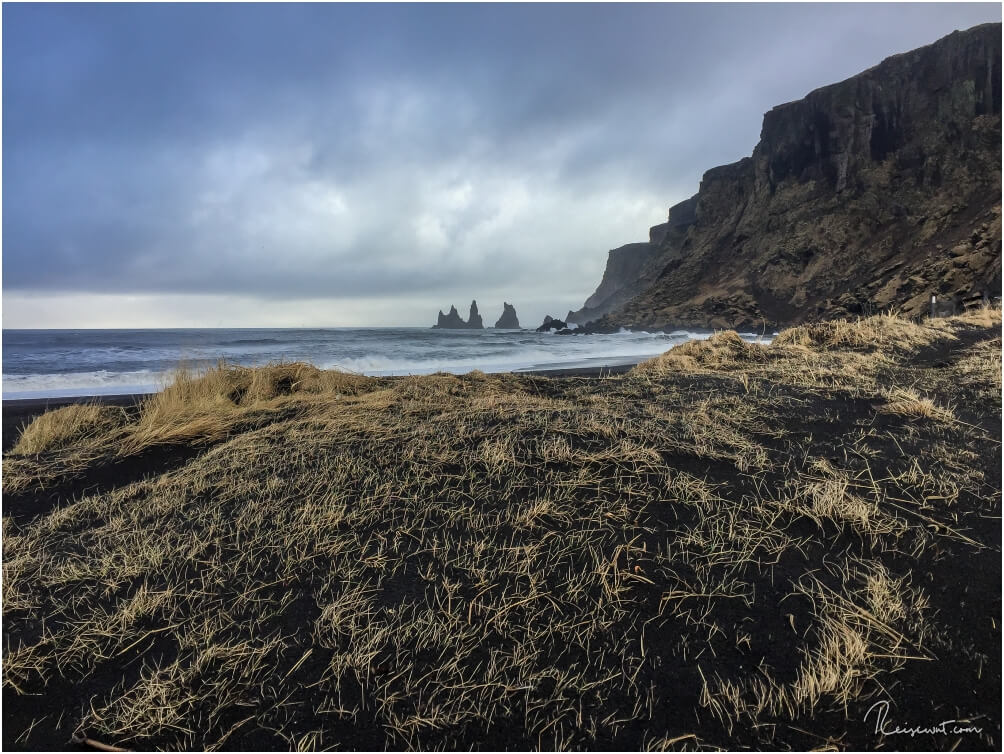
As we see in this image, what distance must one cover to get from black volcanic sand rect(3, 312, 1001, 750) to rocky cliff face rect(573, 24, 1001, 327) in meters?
34.6

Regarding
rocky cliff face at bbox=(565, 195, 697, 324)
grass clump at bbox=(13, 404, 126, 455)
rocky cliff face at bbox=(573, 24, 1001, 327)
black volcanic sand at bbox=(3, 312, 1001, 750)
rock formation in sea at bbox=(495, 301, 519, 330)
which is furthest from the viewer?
rock formation in sea at bbox=(495, 301, 519, 330)

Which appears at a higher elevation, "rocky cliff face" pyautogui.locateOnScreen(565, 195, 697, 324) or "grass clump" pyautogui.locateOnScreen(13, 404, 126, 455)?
"rocky cliff face" pyautogui.locateOnScreen(565, 195, 697, 324)

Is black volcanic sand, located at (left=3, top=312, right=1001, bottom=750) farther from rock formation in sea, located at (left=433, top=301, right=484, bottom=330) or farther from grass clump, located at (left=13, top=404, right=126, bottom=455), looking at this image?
rock formation in sea, located at (left=433, top=301, right=484, bottom=330)

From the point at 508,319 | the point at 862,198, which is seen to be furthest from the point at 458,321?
the point at 862,198

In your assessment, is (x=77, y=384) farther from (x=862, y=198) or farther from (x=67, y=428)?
(x=862, y=198)

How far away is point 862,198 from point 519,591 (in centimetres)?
6003

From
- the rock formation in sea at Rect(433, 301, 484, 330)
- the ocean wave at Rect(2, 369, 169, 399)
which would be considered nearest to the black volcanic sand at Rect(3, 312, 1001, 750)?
the ocean wave at Rect(2, 369, 169, 399)

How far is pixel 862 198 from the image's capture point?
47219 mm

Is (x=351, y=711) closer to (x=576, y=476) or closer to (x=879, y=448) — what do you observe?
(x=576, y=476)

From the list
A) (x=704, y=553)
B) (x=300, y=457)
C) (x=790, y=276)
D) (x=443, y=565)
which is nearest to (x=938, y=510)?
(x=704, y=553)

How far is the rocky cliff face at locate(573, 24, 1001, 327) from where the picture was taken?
129ft

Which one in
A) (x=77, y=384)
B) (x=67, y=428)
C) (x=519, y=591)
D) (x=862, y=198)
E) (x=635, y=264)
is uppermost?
(x=635, y=264)

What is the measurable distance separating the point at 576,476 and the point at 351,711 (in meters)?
1.99

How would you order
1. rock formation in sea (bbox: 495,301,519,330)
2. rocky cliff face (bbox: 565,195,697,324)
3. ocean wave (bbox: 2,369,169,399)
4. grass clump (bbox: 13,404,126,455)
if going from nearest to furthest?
grass clump (bbox: 13,404,126,455)
ocean wave (bbox: 2,369,169,399)
rocky cliff face (bbox: 565,195,697,324)
rock formation in sea (bbox: 495,301,519,330)
